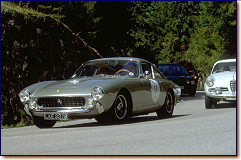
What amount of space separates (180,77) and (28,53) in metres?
12.7

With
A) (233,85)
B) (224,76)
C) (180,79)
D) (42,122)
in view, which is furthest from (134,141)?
(180,79)

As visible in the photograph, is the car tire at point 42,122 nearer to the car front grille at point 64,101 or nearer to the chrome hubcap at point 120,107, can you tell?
the car front grille at point 64,101

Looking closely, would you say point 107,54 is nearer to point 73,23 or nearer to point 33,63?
point 73,23

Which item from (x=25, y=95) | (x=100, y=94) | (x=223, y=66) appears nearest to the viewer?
(x=100, y=94)

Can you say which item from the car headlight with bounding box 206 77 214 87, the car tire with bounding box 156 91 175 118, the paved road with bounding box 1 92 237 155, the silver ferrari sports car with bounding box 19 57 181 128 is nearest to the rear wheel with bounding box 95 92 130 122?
the silver ferrari sports car with bounding box 19 57 181 128

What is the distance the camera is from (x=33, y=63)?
51.0ft

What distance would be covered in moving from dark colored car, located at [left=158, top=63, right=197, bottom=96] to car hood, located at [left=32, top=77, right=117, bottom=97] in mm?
15368

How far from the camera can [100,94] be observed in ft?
34.9

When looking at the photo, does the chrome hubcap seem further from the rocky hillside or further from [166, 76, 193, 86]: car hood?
[166, 76, 193, 86]: car hood

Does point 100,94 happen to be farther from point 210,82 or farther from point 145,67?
point 210,82

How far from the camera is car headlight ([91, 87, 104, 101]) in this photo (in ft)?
34.8

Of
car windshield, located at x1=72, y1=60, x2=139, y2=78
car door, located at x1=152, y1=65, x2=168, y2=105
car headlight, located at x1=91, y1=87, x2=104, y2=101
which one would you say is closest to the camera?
car headlight, located at x1=91, y1=87, x2=104, y2=101

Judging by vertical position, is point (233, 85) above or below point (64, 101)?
below

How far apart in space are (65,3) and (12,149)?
2203 centimetres
